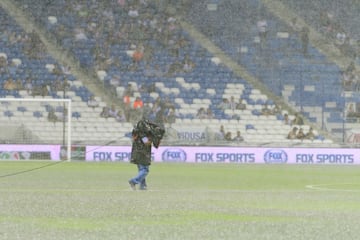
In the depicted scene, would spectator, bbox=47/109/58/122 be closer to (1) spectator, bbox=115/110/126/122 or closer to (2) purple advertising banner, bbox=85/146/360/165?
(2) purple advertising banner, bbox=85/146/360/165

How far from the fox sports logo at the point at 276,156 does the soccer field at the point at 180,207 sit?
12.8 m

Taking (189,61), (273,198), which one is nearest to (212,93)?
(189,61)

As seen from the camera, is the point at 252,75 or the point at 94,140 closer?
the point at 94,140

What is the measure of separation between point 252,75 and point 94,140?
10910 mm

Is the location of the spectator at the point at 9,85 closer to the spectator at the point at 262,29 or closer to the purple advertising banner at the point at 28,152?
the purple advertising banner at the point at 28,152

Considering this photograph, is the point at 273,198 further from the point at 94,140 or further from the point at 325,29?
the point at 325,29

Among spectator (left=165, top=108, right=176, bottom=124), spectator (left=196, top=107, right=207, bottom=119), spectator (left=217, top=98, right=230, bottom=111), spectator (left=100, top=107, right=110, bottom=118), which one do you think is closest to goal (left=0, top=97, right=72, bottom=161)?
spectator (left=100, top=107, right=110, bottom=118)

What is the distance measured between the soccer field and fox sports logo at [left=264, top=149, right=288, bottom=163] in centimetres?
1284

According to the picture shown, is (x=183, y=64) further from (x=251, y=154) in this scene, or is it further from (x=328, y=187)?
(x=328, y=187)

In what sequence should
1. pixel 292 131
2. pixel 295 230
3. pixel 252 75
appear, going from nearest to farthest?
pixel 295 230, pixel 292 131, pixel 252 75

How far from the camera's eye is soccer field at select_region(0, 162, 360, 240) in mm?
12258

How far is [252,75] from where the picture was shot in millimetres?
50750

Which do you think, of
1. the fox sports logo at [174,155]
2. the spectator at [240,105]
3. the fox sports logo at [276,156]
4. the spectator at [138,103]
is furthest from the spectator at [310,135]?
the spectator at [138,103]

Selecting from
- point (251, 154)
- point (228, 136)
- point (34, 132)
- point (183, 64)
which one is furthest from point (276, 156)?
point (34, 132)
